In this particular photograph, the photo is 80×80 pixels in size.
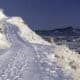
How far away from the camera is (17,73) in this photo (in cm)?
2717

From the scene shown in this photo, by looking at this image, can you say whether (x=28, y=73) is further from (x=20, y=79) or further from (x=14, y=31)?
(x=14, y=31)

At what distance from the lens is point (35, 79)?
24.6 metres

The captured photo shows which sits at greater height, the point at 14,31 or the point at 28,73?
the point at 14,31

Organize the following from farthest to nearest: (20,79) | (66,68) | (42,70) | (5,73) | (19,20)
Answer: (19,20) < (66,68) < (42,70) < (5,73) < (20,79)

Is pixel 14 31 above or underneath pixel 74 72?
above

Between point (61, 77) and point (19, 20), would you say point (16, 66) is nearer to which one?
point (61, 77)

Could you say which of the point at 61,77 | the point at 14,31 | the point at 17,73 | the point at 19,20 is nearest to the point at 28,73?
the point at 17,73

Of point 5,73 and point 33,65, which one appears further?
point 33,65

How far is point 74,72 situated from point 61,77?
11.2 ft

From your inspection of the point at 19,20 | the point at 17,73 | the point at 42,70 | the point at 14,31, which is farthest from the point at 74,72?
the point at 19,20

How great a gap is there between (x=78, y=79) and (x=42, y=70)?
3.91 metres

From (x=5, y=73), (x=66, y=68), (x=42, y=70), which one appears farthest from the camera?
(x=66, y=68)

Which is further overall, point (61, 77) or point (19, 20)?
point (19, 20)

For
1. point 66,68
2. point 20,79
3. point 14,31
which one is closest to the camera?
point 20,79
